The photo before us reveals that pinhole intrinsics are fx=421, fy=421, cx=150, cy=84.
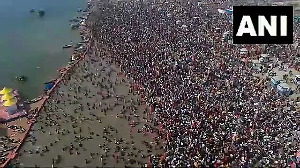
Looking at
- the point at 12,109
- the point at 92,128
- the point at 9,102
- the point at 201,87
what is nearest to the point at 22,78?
the point at 9,102

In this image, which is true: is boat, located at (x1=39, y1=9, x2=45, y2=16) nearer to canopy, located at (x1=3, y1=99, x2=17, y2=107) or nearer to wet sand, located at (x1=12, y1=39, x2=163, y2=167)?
wet sand, located at (x1=12, y1=39, x2=163, y2=167)

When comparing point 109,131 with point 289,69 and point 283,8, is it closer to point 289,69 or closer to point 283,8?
point 289,69

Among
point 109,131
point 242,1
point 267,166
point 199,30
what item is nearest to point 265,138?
point 267,166

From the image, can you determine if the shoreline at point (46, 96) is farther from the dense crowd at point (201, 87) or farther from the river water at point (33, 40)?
the dense crowd at point (201, 87)

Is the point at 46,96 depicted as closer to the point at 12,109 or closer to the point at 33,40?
the point at 12,109

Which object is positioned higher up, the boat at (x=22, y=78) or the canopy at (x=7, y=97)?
the boat at (x=22, y=78)

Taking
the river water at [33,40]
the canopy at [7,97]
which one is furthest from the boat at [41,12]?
the canopy at [7,97]
